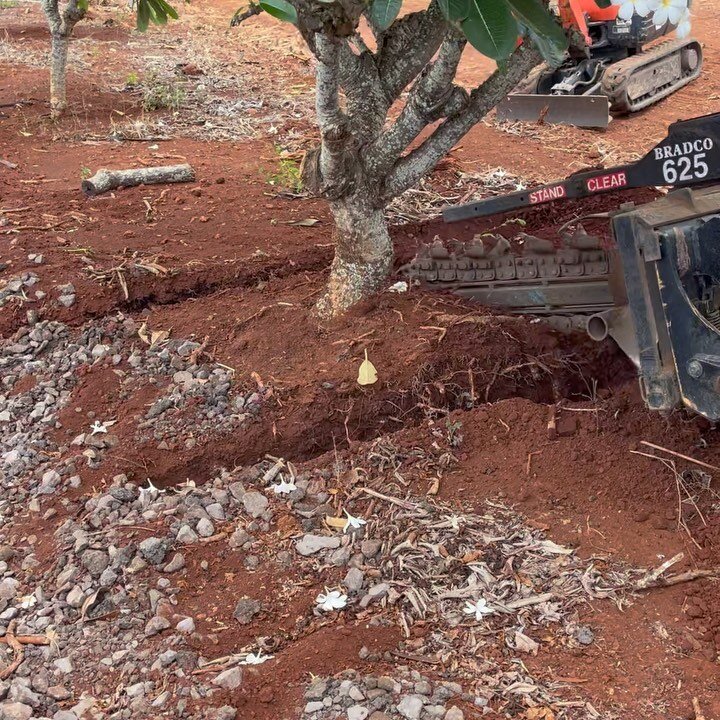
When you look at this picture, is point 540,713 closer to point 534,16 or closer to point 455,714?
point 455,714

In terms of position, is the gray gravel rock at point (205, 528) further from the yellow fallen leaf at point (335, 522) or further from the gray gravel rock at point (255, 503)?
the yellow fallen leaf at point (335, 522)

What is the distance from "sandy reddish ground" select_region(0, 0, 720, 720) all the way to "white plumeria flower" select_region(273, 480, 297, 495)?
0.67 ft

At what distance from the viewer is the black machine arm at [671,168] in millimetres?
3795

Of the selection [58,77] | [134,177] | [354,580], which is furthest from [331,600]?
[58,77]

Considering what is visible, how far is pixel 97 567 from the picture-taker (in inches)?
125

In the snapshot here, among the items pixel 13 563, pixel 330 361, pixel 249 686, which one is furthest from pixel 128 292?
pixel 249 686

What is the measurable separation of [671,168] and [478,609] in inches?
91.7

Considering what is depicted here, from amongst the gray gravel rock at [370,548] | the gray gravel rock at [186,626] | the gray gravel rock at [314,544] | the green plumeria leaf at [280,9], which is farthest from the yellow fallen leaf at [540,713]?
the green plumeria leaf at [280,9]

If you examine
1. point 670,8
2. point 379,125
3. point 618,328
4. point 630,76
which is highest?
point 670,8

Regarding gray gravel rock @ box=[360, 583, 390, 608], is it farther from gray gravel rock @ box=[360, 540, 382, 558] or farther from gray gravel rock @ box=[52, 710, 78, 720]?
gray gravel rock @ box=[52, 710, 78, 720]

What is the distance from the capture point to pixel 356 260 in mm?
4723

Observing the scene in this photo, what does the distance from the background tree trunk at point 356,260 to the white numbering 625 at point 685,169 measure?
1516mm

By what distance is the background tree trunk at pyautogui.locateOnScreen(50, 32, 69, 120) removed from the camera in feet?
27.9

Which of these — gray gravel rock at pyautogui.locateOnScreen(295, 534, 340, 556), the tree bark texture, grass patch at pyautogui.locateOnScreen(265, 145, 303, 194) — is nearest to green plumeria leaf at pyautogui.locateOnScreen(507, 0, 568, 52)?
the tree bark texture
